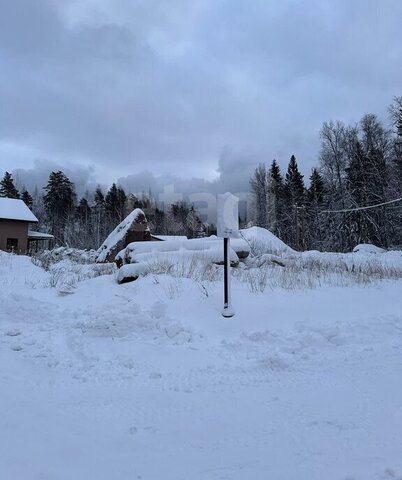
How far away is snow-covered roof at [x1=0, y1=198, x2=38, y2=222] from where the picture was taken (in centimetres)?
3553

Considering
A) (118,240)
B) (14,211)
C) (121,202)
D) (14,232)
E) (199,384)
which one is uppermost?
(121,202)

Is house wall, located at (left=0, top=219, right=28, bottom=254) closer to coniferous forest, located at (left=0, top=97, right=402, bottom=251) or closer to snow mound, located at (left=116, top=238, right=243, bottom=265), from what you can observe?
coniferous forest, located at (left=0, top=97, right=402, bottom=251)

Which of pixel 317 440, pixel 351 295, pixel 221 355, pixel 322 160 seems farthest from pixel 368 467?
pixel 322 160

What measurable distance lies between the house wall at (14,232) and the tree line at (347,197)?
83.4 feet

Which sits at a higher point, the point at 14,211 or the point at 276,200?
the point at 276,200

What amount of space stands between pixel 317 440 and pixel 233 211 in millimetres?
4620

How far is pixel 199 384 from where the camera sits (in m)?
4.16

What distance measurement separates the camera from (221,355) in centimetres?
500

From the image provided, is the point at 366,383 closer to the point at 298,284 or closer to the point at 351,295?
the point at 351,295

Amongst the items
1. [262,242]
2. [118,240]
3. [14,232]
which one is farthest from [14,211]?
[262,242]

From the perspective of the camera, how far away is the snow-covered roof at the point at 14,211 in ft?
117

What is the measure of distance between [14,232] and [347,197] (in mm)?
32956

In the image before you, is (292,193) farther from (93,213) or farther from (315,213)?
(93,213)

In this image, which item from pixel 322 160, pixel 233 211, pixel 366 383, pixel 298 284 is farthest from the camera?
pixel 322 160
